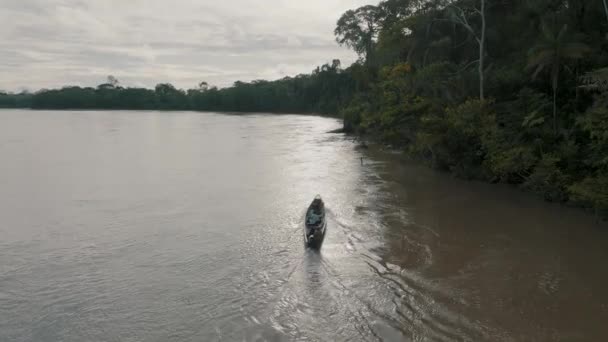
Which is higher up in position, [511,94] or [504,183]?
[511,94]

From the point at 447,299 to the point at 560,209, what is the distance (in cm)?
1072

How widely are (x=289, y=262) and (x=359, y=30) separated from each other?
5053 centimetres

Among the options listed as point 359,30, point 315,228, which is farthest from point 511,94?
point 359,30

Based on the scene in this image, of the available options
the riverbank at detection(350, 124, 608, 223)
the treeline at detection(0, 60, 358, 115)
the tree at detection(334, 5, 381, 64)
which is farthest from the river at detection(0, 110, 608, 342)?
the treeline at detection(0, 60, 358, 115)

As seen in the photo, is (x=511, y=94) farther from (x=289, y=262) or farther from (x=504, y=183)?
(x=289, y=262)

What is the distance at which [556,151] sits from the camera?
19.7 metres

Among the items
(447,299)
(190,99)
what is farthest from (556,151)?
(190,99)

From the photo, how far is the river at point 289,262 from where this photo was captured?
10680mm

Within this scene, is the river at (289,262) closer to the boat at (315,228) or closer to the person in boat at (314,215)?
the boat at (315,228)

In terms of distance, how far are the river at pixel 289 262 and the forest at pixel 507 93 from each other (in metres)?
1.72

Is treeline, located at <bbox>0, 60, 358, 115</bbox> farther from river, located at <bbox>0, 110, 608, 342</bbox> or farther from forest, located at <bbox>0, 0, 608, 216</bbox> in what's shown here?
river, located at <bbox>0, 110, 608, 342</bbox>

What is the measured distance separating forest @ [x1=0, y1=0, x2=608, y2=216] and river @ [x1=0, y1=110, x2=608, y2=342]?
172 cm

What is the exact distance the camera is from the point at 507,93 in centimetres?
2497

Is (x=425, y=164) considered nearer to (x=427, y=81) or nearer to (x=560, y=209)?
(x=427, y=81)
